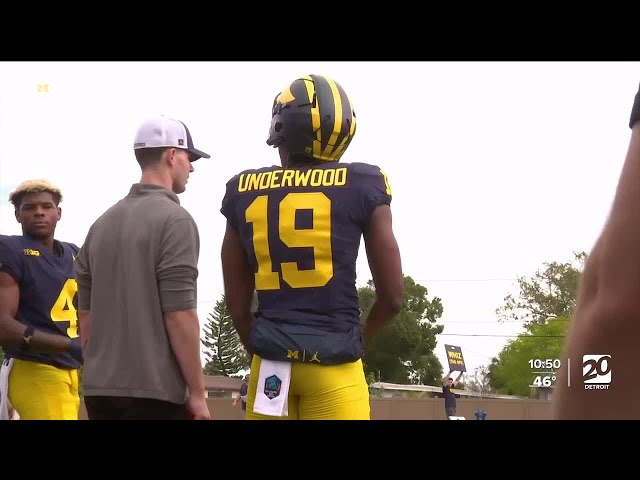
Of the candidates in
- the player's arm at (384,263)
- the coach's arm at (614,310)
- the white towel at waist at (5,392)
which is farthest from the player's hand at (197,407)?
the coach's arm at (614,310)

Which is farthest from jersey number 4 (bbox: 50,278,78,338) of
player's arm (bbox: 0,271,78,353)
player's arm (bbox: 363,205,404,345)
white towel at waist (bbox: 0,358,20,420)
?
player's arm (bbox: 363,205,404,345)

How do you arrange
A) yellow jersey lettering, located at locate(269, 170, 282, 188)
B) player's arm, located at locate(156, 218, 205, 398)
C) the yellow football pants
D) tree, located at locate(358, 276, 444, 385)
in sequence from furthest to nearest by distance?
tree, located at locate(358, 276, 444, 385) < the yellow football pants < player's arm, located at locate(156, 218, 205, 398) < yellow jersey lettering, located at locate(269, 170, 282, 188)

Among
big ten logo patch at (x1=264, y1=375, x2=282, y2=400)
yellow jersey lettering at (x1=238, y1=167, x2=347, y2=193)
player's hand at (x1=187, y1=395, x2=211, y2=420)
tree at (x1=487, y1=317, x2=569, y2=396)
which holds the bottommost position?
player's hand at (x1=187, y1=395, x2=211, y2=420)

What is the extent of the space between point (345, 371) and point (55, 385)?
2940 mm

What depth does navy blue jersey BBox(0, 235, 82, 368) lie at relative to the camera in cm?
571

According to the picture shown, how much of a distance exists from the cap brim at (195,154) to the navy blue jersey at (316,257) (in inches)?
28.4

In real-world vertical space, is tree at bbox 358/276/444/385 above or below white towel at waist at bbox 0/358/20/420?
above

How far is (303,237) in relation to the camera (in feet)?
11.7

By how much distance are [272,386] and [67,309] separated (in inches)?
108

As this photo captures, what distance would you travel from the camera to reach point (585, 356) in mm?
1277

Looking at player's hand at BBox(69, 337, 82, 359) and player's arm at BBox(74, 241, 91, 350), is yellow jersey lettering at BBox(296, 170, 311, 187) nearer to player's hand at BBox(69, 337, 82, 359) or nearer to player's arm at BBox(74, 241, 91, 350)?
player's arm at BBox(74, 241, 91, 350)

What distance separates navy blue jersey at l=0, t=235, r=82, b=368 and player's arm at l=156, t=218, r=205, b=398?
2.20 metres

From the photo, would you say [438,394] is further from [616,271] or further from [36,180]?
[616,271]

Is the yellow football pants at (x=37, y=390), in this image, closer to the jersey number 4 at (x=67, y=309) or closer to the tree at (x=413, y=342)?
the jersey number 4 at (x=67, y=309)
